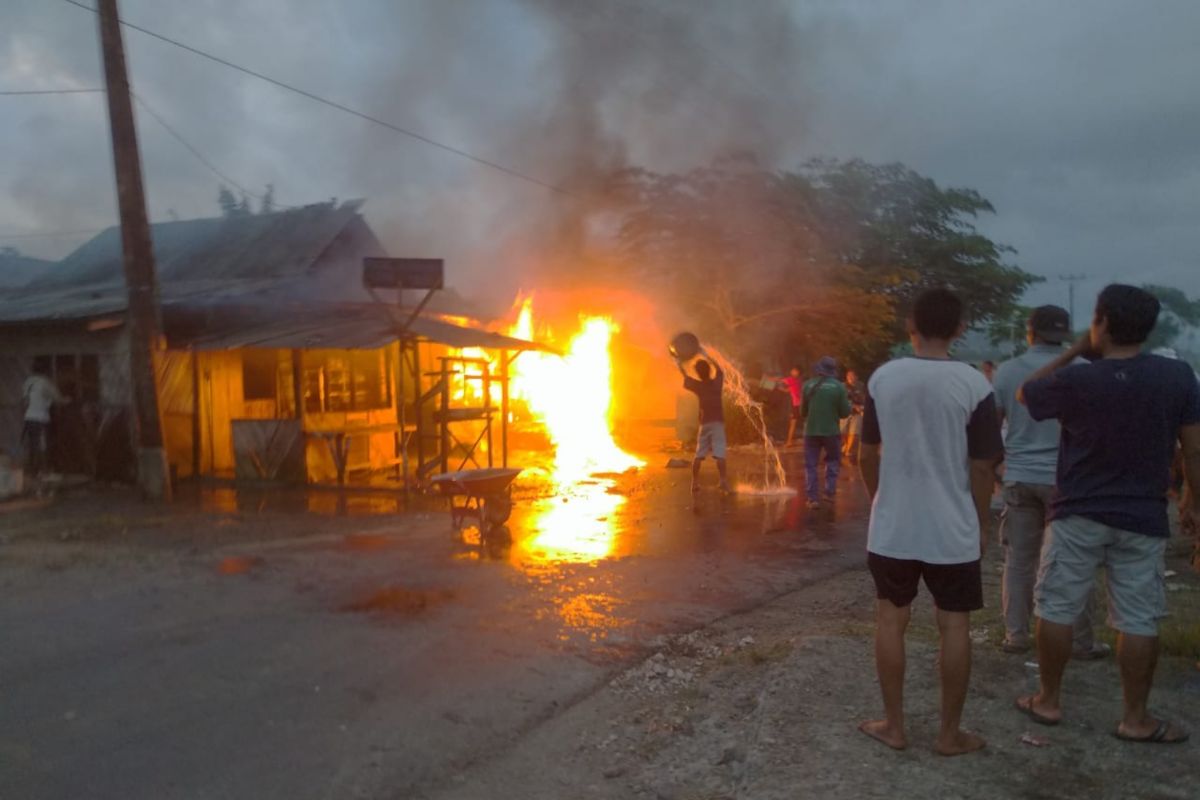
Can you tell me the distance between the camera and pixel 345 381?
47.9 ft

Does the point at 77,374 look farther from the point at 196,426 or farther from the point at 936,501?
the point at 936,501

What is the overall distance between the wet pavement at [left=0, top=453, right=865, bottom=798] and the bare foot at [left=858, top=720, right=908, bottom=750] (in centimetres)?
146

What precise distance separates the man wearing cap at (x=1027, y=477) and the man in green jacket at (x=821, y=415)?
4.84m

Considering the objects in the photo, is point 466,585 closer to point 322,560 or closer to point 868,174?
point 322,560

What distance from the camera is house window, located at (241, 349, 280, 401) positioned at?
13.9 metres

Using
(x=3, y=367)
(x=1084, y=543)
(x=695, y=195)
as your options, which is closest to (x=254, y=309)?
(x=3, y=367)

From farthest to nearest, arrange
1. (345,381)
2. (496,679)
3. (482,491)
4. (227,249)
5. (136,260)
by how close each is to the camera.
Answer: (227,249)
(345,381)
(136,260)
(482,491)
(496,679)

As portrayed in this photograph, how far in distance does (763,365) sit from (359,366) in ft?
35.6

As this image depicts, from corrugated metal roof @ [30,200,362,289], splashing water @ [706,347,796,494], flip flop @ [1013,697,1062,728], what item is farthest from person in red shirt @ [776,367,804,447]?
flip flop @ [1013,697,1062,728]

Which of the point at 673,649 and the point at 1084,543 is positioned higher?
the point at 1084,543

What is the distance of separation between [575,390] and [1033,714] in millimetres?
Answer: 17004

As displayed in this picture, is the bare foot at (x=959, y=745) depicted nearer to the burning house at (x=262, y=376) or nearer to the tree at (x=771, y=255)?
the burning house at (x=262, y=376)

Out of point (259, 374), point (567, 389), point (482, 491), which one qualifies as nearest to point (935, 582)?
point (482, 491)

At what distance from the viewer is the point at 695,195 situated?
64.2ft
